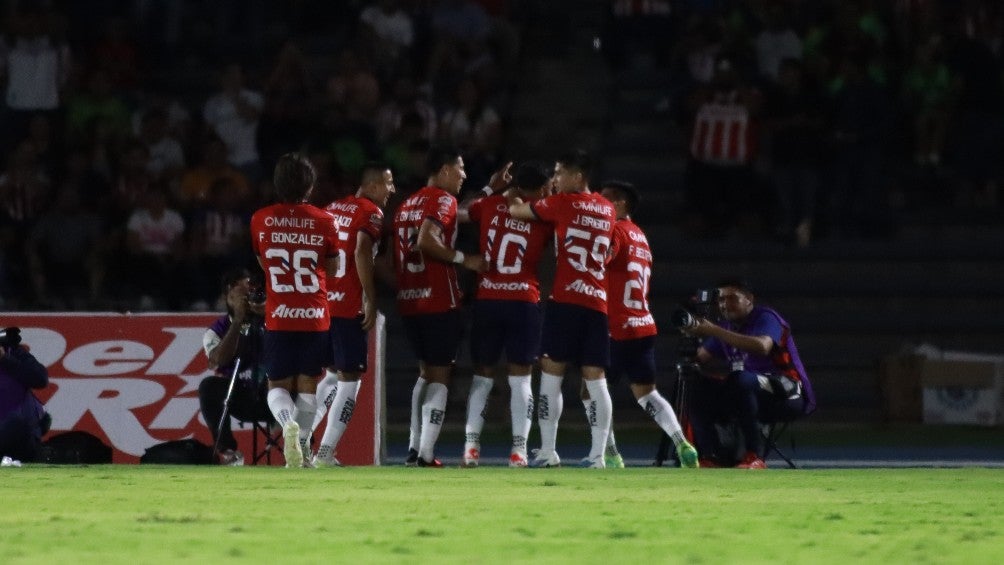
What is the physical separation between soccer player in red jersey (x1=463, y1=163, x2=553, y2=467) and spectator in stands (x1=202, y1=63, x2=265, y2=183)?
756cm

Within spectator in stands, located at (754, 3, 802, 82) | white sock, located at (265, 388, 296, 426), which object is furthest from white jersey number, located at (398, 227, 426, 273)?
spectator in stands, located at (754, 3, 802, 82)

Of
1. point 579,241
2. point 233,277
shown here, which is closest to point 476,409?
point 579,241

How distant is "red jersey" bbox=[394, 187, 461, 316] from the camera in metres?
13.8

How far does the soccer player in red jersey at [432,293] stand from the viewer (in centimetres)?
1389

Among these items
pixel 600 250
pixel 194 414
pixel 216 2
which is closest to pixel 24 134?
pixel 216 2

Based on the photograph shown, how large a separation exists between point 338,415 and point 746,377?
2848 mm

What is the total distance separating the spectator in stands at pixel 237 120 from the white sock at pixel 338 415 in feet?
25.7

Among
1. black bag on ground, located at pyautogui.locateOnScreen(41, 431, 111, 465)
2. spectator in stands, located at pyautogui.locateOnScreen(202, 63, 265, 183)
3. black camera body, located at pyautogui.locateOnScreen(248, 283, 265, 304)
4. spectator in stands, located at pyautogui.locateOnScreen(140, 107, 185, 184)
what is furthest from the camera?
spectator in stands, located at pyautogui.locateOnScreen(202, 63, 265, 183)

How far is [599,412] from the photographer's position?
13859 mm

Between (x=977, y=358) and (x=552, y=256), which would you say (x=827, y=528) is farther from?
(x=552, y=256)

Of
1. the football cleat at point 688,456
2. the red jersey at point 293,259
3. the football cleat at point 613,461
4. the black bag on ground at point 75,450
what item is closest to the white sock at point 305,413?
the red jersey at point 293,259

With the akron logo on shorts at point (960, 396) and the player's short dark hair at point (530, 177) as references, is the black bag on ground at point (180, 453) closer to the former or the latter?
the player's short dark hair at point (530, 177)

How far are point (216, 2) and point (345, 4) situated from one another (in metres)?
1.64

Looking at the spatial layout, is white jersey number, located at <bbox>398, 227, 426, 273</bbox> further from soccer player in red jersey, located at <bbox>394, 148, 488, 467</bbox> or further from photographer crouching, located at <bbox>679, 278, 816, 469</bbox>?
photographer crouching, located at <bbox>679, 278, 816, 469</bbox>
